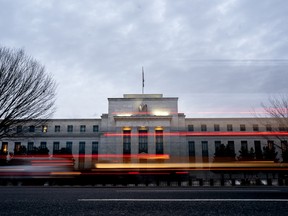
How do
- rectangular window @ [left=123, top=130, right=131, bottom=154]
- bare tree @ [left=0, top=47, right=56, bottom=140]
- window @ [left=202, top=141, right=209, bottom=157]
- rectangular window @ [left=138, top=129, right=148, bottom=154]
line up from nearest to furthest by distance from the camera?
bare tree @ [left=0, top=47, right=56, bottom=140], rectangular window @ [left=123, top=130, right=131, bottom=154], rectangular window @ [left=138, top=129, right=148, bottom=154], window @ [left=202, top=141, right=209, bottom=157]

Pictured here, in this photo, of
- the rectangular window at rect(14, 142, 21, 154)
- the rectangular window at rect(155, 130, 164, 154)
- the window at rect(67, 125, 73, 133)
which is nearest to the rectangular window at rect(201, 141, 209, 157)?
the rectangular window at rect(155, 130, 164, 154)

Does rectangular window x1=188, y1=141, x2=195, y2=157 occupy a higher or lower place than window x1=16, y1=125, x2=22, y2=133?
lower

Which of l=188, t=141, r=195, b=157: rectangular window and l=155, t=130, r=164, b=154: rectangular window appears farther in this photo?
l=188, t=141, r=195, b=157: rectangular window

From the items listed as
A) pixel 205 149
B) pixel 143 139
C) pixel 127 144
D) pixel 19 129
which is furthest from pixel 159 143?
pixel 19 129

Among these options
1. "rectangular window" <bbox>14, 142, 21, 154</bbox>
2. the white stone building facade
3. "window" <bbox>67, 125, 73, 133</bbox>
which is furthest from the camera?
"window" <bbox>67, 125, 73, 133</bbox>

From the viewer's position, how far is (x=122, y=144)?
49031 millimetres

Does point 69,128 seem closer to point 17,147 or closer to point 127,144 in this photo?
point 17,147

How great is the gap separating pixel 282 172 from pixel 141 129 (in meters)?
33.6

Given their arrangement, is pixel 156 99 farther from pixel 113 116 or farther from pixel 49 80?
pixel 49 80

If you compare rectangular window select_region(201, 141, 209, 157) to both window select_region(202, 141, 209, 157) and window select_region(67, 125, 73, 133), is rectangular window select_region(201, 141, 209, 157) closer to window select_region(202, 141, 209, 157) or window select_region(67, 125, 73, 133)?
window select_region(202, 141, 209, 157)

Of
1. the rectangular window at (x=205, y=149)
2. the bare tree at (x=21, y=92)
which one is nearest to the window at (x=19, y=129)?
the bare tree at (x=21, y=92)

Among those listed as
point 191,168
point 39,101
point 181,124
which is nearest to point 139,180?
point 191,168

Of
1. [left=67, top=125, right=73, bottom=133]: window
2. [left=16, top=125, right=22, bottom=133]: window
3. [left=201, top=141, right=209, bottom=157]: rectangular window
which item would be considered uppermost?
[left=67, top=125, right=73, bottom=133]: window

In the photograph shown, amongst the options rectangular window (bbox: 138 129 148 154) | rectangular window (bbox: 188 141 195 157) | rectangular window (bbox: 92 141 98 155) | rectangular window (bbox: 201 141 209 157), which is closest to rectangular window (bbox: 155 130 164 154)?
rectangular window (bbox: 138 129 148 154)
